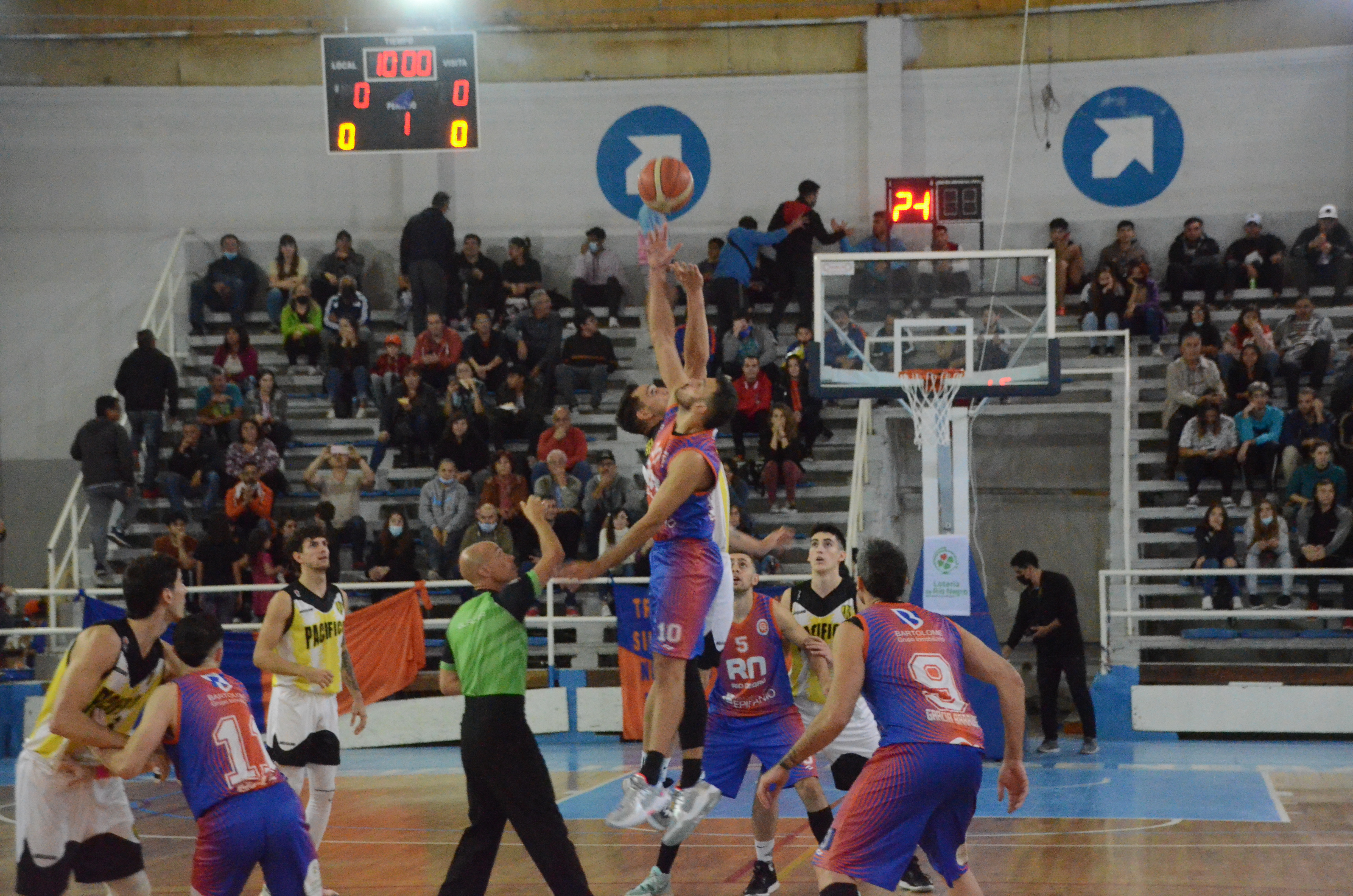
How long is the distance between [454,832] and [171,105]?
49.6 ft

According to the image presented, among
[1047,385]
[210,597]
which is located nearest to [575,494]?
[210,597]

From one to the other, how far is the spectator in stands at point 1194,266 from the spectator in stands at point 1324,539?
13.9ft

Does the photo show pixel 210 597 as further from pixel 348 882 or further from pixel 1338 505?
pixel 1338 505

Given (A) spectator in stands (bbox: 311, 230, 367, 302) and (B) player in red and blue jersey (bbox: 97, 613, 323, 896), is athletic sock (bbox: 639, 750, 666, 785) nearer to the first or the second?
(B) player in red and blue jersey (bbox: 97, 613, 323, 896)

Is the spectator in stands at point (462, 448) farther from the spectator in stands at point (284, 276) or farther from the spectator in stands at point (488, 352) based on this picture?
the spectator in stands at point (284, 276)

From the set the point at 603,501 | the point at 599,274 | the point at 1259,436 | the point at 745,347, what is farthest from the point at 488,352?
the point at 1259,436

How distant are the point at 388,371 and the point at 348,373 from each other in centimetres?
83

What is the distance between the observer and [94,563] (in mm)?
16906

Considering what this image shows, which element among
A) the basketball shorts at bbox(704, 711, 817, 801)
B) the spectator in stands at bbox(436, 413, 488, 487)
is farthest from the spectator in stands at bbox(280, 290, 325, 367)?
the basketball shorts at bbox(704, 711, 817, 801)

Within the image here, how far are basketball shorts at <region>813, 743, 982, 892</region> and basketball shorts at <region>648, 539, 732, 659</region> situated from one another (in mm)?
1224

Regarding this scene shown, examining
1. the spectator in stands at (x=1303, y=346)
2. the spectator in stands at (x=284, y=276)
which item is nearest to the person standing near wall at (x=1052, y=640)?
the spectator in stands at (x=1303, y=346)

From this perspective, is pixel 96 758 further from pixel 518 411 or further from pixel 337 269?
pixel 337 269

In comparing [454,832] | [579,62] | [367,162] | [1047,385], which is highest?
[579,62]

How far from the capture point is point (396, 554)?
607 inches
